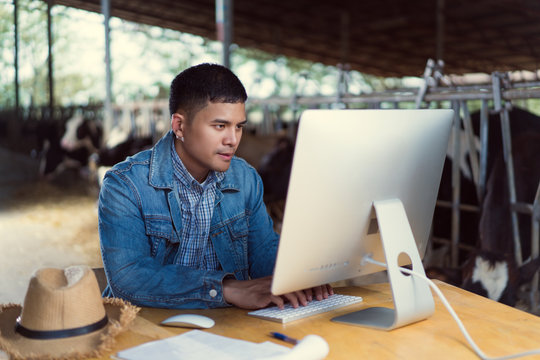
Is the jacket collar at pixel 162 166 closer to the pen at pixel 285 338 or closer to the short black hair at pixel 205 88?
the short black hair at pixel 205 88

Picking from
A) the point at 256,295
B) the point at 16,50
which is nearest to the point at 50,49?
the point at 16,50

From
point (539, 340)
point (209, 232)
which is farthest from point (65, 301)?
point (539, 340)

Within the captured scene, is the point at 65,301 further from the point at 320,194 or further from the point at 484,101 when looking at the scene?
the point at 484,101

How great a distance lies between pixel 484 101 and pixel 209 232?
191cm

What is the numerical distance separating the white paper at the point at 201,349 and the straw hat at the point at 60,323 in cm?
6

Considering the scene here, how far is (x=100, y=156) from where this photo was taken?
6.22 metres

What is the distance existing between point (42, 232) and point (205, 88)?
424 cm

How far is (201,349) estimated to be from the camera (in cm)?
102

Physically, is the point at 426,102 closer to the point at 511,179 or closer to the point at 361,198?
the point at 511,179

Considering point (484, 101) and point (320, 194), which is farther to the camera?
point (484, 101)

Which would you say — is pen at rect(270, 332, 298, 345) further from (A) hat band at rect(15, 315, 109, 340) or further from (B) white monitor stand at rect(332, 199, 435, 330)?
(A) hat band at rect(15, 315, 109, 340)

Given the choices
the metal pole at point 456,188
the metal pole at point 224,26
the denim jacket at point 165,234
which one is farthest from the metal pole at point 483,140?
the metal pole at point 224,26

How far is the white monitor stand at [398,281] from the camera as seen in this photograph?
3.76 ft

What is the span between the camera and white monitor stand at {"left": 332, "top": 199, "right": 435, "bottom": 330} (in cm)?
115
